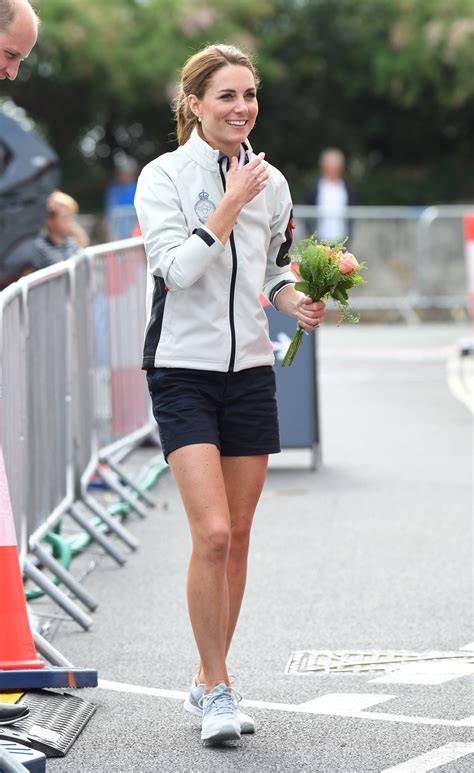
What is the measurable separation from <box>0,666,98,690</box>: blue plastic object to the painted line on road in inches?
13.9

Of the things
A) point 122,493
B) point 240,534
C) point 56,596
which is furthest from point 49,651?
point 122,493

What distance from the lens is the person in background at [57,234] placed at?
1244 cm

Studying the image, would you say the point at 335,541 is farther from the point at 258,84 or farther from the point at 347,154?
the point at 347,154

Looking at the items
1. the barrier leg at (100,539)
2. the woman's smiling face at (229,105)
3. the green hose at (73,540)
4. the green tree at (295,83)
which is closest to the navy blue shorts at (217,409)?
the woman's smiling face at (229,105)

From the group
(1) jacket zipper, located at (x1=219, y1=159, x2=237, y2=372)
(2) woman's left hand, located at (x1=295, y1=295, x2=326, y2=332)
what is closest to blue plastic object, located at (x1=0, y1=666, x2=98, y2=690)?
(1) jacket zipper, located at (x1=219, y1=159, x2=237, y2=372)

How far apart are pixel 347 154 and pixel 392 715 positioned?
31.9 m

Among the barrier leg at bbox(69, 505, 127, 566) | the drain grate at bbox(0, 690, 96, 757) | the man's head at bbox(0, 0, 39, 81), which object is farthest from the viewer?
the barrier leg at bbox(69, 505, 127, 566)

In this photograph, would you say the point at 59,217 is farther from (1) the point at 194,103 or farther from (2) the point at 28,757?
(2) the point at 28,757

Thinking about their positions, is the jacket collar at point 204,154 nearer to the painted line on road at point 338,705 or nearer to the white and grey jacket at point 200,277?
the white and grey jacket at point 200,277

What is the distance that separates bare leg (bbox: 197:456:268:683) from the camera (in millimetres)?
5516

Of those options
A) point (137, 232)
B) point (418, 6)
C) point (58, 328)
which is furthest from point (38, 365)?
point (418, 6)

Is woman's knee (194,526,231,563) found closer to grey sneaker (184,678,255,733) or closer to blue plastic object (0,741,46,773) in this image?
grey sneaker (184,678,255,733)

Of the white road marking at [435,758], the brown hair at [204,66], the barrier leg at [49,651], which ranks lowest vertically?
the white road marking at [435,758]

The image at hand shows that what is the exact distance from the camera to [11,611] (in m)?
5.60
